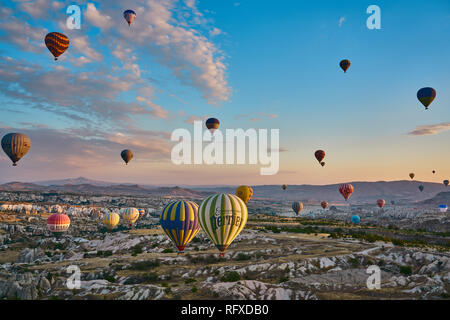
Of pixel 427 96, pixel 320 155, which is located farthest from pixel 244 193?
pixel 427 96

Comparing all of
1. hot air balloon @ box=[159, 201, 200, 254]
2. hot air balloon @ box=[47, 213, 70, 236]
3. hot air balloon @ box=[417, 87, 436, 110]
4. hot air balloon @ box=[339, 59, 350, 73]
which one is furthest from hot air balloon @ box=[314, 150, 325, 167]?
hot air balloon @ box=[47, 213, 70, 236]

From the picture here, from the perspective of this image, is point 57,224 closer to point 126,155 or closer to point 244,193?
point 126,155

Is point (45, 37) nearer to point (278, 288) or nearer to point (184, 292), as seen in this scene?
point (184, 292)

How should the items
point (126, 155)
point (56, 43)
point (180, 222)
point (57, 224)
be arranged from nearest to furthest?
point (180, 222), point (56, 43), point (57, 224), point (126, 155)

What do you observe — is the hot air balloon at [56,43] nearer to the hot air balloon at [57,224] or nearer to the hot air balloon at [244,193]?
the hot air balloon at [57,224]

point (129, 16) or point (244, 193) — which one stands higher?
point (129, 16)

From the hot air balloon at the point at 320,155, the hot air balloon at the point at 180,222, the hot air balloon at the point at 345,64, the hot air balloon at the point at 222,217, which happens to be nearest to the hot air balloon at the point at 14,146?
the hot air balloon at the point at 180,222
